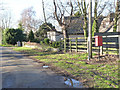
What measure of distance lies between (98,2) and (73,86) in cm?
1276

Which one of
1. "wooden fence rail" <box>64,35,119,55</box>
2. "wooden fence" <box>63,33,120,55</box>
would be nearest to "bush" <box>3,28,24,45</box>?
"wooden fence rail" <box>64,35,119,55</box>

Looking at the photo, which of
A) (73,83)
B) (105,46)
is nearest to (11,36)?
(105,46)

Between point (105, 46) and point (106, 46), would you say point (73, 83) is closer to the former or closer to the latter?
point (106, 46)

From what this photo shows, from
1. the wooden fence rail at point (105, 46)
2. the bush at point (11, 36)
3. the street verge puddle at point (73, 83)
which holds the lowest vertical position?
the street verge puddle at point (73, 83)

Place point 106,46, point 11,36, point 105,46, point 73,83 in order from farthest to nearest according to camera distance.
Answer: point 11,36, point 105,46, point 106,46, point 73,83

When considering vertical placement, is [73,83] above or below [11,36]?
below

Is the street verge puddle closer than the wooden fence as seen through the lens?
Yes

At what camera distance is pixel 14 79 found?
5.82 metres

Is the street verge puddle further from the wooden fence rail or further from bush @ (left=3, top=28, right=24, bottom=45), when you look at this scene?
bush @ (left=3, top=28, right=24, bottom=45)

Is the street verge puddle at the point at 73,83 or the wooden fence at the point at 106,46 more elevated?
the wooden fence at the point at 106,46

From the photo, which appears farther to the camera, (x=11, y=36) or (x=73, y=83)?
(x=11, y=36)

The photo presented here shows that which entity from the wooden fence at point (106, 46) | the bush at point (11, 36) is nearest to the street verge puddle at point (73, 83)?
the wooden fence at point (106, 46)

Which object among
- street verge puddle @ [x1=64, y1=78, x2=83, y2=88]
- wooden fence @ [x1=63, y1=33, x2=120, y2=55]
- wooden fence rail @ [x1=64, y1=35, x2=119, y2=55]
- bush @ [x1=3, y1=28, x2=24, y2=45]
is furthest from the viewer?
bush @ [x1=3, y1=28, x2=24, y2=45]

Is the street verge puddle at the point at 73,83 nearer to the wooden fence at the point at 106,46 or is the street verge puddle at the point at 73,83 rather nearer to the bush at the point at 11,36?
the wooden fence at the point at 106,46
